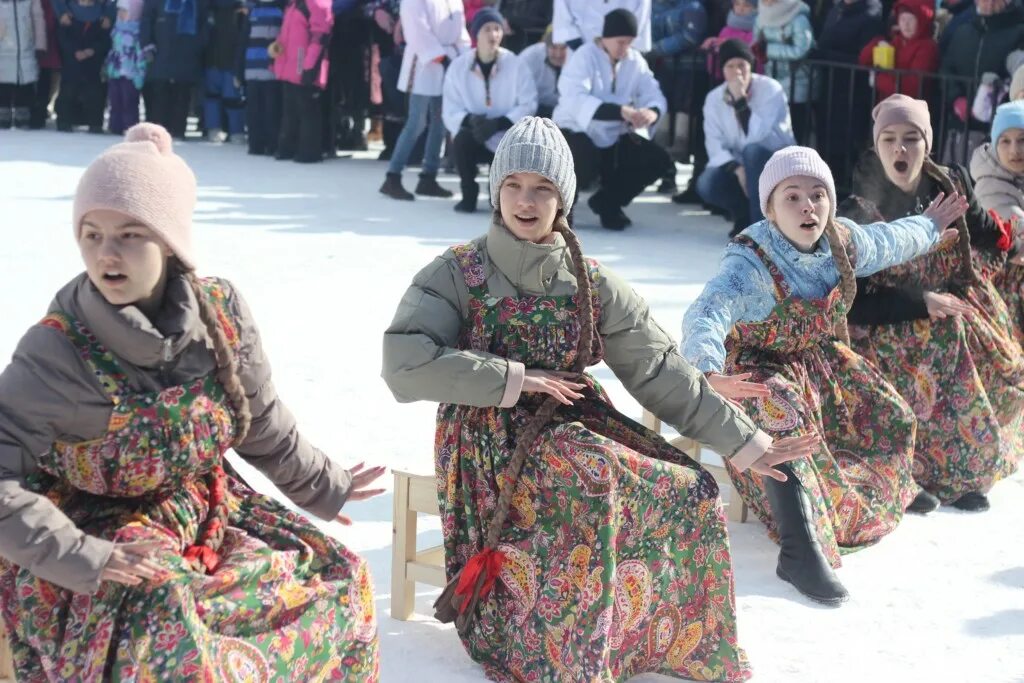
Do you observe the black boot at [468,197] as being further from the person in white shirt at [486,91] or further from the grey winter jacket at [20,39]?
the grey winter jacket at [20,39]

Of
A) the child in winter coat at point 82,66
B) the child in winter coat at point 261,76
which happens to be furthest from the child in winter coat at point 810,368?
the child in winter coat at point 82,66

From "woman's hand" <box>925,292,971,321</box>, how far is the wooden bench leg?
2107 millimetres

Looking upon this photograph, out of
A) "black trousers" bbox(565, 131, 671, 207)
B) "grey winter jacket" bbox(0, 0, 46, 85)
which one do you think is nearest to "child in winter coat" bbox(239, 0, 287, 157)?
"grey winter jacket" bbox(0, 0, 46, 85)

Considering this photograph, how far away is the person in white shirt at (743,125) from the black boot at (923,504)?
501cm

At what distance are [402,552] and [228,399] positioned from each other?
1.07 meters

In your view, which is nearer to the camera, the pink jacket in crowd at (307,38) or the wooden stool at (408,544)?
the wooden stool at (408,544)

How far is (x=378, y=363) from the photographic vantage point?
6695 millimetres

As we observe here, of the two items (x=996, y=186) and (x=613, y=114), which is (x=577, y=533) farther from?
(x=613, y=114)

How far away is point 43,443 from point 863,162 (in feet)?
11.7

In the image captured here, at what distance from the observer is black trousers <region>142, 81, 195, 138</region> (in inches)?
618

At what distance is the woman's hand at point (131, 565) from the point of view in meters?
2.75

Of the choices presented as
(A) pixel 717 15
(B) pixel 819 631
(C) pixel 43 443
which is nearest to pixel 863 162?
(B) pixel 819 631

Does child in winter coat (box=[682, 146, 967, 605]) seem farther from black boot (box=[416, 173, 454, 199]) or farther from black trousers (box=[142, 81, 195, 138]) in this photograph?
black trousers (box=[142, 81, 195, 138])

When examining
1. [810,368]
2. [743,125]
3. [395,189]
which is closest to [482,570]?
[810,368]
